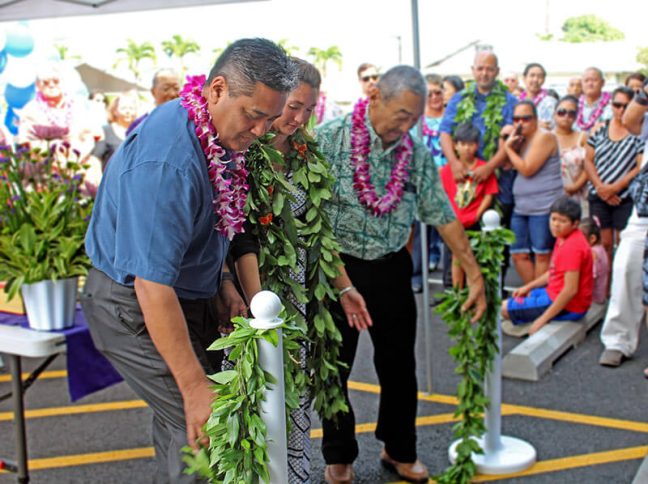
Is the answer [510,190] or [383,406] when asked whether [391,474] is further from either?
[510,190]

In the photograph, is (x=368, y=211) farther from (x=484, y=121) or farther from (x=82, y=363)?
(x=484, y=121)

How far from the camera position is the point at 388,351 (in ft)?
12.8

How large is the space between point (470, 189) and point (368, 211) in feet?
11.1

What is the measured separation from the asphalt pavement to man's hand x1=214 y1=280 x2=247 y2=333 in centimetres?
159

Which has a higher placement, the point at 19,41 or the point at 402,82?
the point at 19,41

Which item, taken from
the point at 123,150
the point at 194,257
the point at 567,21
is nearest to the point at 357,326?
the point at 194,257

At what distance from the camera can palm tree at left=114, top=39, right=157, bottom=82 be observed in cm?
4008

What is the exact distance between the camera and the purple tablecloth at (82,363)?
3523 mm

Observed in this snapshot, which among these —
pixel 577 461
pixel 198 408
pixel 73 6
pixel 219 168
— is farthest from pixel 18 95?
pixel 198 408

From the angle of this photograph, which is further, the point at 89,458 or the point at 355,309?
the point at 89,458

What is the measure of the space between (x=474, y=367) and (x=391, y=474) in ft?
2.26

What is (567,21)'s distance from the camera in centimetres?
7300

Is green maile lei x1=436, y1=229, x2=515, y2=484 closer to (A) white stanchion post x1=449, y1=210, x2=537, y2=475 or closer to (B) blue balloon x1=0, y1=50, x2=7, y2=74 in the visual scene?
(A) white stanchion post x1=449, y1=210, x2=537, y2=475

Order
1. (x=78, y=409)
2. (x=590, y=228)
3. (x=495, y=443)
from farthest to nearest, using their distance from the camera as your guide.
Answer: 1. (x=590, y=228)
2. (x=78, y=409)
3. (x=495, y=443)
